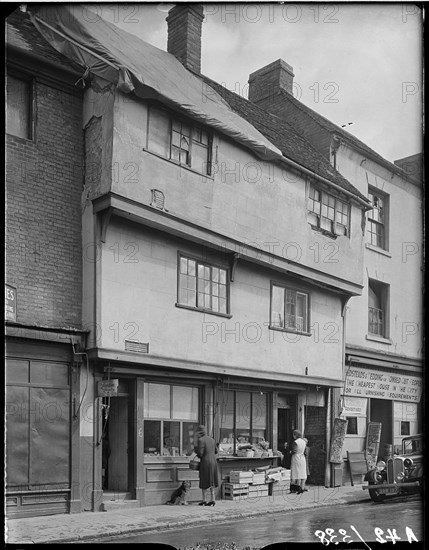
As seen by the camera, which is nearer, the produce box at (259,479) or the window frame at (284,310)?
the produce box at (259,479)

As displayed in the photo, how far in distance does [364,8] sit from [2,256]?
136 inches

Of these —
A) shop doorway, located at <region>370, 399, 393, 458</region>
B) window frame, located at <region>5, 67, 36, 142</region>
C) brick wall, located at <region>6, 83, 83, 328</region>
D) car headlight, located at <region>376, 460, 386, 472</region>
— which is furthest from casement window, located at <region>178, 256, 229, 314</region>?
car headlight, located at <region>376, 460, 386, 472</region>

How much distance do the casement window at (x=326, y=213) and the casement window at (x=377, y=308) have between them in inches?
21.0

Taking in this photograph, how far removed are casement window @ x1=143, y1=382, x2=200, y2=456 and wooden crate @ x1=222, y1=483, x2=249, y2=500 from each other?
42 centimetres

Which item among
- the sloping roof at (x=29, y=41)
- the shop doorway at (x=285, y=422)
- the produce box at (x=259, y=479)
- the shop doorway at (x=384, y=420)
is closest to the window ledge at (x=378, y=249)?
the shop doorway at (x=384, y=420)

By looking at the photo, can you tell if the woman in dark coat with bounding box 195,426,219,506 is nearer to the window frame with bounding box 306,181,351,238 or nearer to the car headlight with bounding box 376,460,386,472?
the car headlight with bounding box 376,460,386,472

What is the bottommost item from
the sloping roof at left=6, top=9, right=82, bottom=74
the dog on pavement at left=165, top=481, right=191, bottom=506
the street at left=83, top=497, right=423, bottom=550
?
the street at left=83, top=497, right=423, bottom=550

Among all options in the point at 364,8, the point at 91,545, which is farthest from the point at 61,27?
the point at 91,545

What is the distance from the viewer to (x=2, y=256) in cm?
708

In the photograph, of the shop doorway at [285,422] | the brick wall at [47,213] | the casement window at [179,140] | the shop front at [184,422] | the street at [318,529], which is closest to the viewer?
the street at [318,529]

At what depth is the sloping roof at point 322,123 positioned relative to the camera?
7363 millimetres

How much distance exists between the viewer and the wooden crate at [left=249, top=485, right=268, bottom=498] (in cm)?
729

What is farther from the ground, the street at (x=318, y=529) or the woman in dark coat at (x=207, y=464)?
the woman in dark coat at (x=207, y=464)

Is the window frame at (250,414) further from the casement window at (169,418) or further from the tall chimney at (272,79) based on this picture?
the tall chimney at (272,79)
